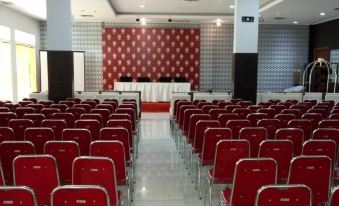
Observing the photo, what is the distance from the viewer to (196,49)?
69.8ft

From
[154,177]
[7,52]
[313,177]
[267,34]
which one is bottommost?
[154,177]

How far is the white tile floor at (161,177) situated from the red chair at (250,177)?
5.03 ft

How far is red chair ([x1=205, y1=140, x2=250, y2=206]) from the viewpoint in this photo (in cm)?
455

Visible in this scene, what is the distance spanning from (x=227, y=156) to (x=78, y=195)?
230 centimetres

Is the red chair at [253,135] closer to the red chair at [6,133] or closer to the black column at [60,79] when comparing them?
the red chair at [6,133]

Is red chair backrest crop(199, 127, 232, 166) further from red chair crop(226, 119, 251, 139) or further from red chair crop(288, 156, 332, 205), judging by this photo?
red chair crop(288, 156, 332, 205)

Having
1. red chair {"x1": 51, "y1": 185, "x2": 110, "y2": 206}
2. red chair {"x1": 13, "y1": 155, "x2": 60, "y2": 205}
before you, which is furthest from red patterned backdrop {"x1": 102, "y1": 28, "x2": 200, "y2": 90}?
red chair {"x1": 51, "y1": 185, "x2": 110, "y2": 206}

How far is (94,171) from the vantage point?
3.69m

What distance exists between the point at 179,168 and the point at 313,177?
3436mm

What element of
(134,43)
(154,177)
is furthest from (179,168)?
(134,43)

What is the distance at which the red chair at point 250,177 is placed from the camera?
3.61 metres

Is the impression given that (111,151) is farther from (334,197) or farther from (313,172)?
(334,197)

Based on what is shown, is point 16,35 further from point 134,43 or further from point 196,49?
point 196,49

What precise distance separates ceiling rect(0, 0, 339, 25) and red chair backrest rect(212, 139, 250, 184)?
10741mm
